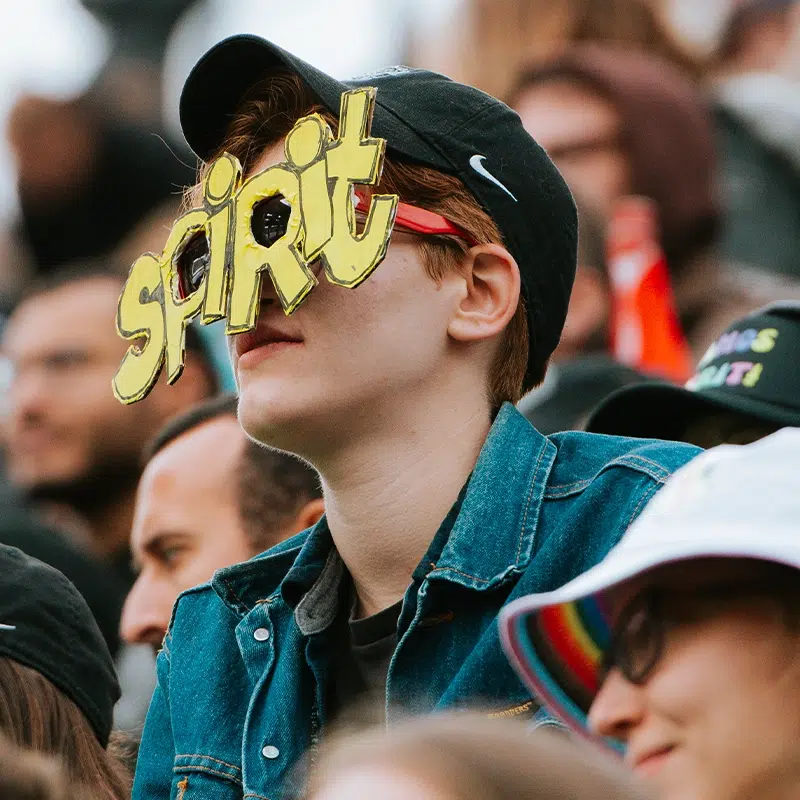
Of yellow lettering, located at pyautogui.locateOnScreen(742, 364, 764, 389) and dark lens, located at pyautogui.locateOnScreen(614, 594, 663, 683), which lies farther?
yellow lettering, located at pyautogui.locateOnScreen(742, 364, 764, 389)

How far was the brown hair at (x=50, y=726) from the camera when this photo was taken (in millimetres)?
2650

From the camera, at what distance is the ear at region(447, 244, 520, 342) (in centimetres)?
271

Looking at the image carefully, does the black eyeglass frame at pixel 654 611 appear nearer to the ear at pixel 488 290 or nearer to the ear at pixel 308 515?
the ear at pixel 488 290

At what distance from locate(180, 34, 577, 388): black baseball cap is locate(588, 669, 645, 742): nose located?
1106 mm

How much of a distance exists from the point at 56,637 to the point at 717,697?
1.46 m

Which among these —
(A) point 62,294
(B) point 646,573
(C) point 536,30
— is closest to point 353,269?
(B) point 646,573

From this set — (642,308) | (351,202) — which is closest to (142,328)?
(351,202)

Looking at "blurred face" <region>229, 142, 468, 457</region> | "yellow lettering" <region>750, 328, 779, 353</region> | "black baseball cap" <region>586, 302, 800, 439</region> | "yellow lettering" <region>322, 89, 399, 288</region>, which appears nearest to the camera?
"yellow lettering" <region>322, 89, 399, 288</region>

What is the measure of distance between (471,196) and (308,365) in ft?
1.36

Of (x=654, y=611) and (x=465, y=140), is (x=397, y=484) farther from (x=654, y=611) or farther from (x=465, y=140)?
(x=654, y=611)

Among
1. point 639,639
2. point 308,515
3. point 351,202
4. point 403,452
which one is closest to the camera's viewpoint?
point 639,639

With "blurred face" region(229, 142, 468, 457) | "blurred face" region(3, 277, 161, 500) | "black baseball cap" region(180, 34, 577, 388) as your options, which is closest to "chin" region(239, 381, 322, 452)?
"blurred face" region(229, 142, 468, 457)

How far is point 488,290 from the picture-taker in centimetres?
275

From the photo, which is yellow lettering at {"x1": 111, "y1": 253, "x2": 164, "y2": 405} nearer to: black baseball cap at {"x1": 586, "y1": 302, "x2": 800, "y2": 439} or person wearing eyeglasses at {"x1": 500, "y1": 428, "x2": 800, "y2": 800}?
black baseball cap at {"x1": 586, "y1": 302, "x2": 800, "y2": 439}
